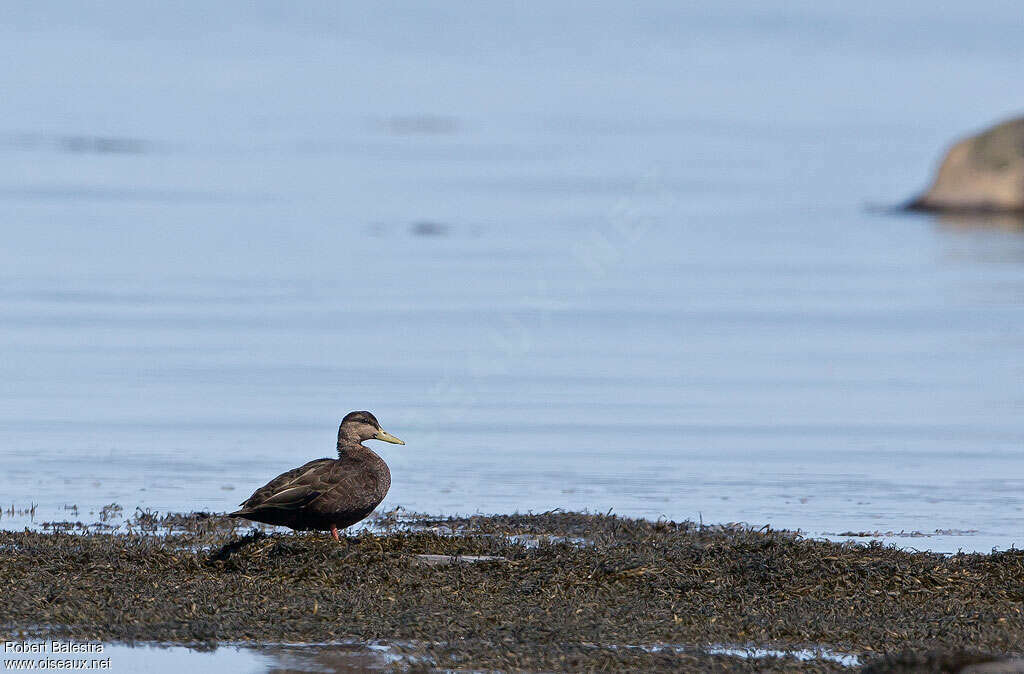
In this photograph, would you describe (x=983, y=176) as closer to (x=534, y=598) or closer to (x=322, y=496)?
(x=322, y=496)

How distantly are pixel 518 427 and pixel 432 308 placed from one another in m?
7.43

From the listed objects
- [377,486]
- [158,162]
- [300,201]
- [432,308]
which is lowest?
[377,486]

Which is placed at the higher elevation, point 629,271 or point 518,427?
point 629,271

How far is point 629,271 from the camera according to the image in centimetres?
2908

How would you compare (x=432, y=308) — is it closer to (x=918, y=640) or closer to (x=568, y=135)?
(x=918, y=640)

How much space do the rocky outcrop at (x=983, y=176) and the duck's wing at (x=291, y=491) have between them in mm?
30539

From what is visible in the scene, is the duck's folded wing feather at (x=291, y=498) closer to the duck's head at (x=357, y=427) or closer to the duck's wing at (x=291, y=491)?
the duck's wing at (x=291, y=491)

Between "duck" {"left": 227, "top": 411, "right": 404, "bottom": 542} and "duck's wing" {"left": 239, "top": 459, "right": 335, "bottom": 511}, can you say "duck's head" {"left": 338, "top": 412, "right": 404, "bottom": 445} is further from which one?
"duck's wing" {"left": 239, "top": 459, "right": 335, "bottom": 511}

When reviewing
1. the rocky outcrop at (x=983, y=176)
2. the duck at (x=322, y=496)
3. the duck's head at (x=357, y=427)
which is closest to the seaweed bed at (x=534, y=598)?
the duck at (x=322, y=496)

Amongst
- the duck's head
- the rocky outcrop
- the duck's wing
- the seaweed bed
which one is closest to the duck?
the duck's wing

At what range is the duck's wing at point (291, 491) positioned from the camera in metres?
10.9

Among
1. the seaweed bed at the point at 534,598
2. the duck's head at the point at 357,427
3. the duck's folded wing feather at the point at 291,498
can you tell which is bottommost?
the seaweed bed at the point at 534,598

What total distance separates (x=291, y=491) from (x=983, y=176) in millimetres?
31339

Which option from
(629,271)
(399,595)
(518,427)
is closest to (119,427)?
(518,427)
